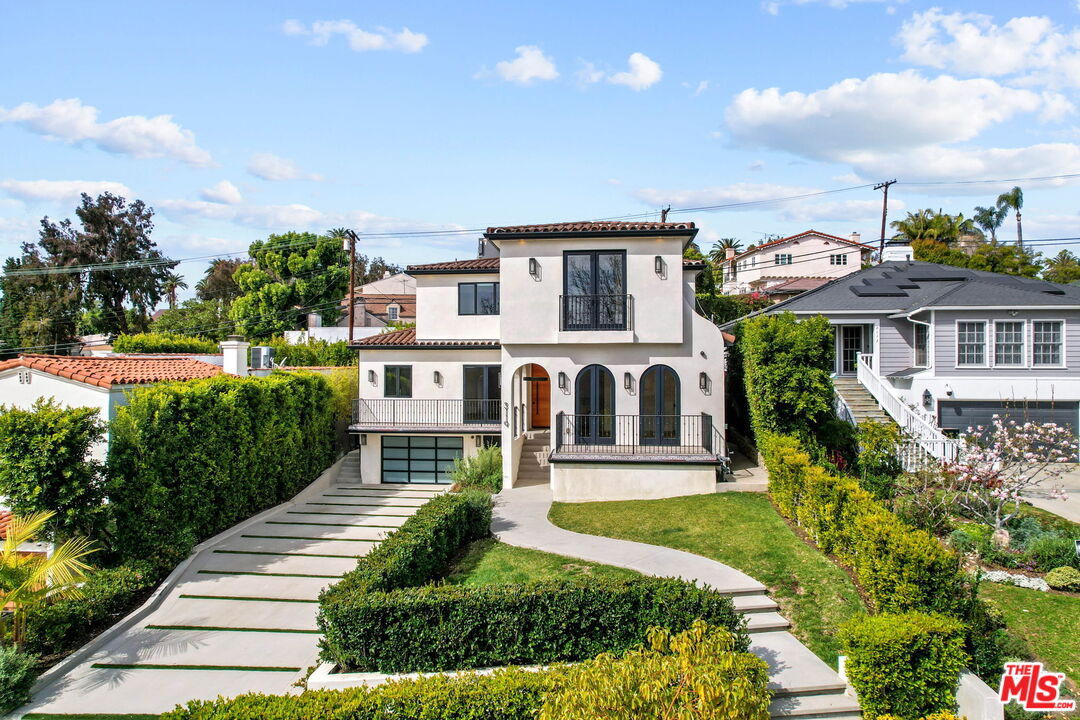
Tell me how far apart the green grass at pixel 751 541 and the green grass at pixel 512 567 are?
6.37ft

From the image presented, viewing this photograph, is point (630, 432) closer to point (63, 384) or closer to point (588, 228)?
point (588, 228)

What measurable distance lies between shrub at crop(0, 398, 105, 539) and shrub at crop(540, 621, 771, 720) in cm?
993

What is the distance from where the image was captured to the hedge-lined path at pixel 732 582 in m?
7.47

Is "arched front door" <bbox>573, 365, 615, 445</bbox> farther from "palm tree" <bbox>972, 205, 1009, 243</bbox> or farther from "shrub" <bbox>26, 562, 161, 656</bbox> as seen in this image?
"palm tree" <bbox>972, 205, 1009, 243</bbox>

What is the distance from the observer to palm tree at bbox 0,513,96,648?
9.37m

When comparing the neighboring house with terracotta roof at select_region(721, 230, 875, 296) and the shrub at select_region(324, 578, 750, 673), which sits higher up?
the neighboring house with terracotta roof at select_region(721, 230, 875, 296)

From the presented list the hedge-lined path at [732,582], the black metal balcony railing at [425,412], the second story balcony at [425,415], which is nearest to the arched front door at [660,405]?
the hedge-lined path at [732,582]

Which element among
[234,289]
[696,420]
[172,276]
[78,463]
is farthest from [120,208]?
[696,420]

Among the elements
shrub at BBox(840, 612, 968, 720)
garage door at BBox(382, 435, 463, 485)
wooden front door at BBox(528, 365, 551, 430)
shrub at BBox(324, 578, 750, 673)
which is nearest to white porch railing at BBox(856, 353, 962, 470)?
shrub at BBox(840, 612, 968, 720)

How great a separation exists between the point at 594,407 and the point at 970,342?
11941mm

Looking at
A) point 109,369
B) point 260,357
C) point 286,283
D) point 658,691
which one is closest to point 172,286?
point 286,283

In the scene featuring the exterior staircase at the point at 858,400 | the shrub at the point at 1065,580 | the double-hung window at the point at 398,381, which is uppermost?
the double-hung window at the point at 398,381

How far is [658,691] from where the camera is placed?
5102 mm

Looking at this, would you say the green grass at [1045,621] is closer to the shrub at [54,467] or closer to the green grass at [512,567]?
the green grass at [512,567]
